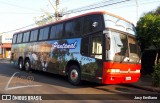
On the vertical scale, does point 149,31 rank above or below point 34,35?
below

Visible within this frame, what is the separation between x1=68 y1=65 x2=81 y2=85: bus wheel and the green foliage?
3972 millimetres

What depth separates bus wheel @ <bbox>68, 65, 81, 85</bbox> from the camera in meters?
12.5

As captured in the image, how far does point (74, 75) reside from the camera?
12.8 metres

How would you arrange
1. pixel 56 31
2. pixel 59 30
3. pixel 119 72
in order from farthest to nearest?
pixel 56 31 < pixel 59 30 < pixel 119 72

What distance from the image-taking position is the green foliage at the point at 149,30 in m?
13.4

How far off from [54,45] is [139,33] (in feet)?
15.7

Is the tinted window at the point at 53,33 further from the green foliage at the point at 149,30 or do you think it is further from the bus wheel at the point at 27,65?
the green foliage at the point at 149,30

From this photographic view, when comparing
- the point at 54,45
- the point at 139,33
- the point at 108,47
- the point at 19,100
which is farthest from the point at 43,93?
the point at 139,33

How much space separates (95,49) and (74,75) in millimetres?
2114

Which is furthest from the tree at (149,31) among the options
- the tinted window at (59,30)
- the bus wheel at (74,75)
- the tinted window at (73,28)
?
the tinted window at (59,30)

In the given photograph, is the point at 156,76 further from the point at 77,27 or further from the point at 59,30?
the point at 59,30

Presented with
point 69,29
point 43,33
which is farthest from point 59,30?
point 43,33

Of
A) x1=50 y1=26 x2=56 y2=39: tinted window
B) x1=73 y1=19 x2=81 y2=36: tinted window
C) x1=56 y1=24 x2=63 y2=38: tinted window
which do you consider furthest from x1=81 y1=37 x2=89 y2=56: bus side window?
x1=50 y1=26 x2=56 y2=39: tinted window

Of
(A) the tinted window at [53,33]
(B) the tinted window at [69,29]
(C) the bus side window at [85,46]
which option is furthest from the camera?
(A) the tinted window at [53,33]
